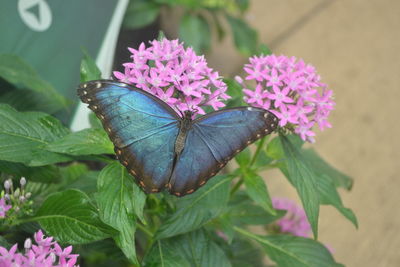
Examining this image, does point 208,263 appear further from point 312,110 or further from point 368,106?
point 368,106

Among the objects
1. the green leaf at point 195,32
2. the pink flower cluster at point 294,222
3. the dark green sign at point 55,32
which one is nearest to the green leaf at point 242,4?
the green leaf at point 195,32

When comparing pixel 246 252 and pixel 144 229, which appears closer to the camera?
pixel 144 229

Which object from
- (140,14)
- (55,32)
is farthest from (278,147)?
(140,14)

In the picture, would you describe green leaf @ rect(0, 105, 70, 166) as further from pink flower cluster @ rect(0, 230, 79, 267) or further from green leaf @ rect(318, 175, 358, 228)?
green leaf @ rect(318, 175, 358, 228)

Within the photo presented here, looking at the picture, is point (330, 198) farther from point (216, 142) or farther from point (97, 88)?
point (97, 88)

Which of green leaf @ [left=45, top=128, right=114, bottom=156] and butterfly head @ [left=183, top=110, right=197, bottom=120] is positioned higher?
butterfly head @ [left=183, top=110, right=197, bottom=120]

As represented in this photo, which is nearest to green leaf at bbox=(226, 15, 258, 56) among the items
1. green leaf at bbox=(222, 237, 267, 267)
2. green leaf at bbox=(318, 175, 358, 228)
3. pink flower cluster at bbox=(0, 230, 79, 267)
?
green leaf at bbox=(222, 237, 267, 267)

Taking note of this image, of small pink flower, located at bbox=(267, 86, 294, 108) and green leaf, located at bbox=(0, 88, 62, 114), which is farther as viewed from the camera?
green leaf, located at bbox=(0, 88, 62, 114)
